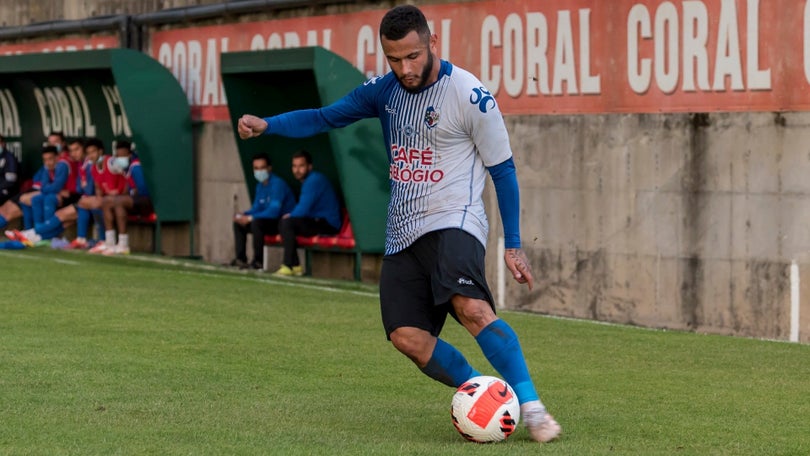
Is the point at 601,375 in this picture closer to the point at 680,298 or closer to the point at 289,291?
the point at 680,298

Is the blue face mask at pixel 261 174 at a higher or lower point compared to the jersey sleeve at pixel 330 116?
lower

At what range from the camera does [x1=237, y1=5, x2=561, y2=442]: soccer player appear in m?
6.51

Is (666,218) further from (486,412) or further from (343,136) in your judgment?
(486,412)

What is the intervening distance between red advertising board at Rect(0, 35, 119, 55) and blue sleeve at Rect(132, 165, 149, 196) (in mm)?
2291

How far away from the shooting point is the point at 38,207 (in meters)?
22.0

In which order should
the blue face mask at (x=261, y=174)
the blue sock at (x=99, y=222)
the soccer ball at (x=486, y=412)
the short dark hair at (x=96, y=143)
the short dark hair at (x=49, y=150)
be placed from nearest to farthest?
the soccer ball at (x=486, y=412), the blue face mask at (x=261, y=174), the blue sock at (x=99, y=222), the short dark hair at (x=96, y=143), the short dark hair at (x=49, y=150)

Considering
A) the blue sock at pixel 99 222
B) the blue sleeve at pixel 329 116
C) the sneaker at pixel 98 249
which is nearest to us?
the blue sleeve at pixel 329 116

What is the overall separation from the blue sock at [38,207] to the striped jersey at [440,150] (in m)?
16.0

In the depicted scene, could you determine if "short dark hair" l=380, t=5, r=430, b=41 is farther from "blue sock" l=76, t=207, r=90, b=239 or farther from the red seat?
"blue sock" l=76, t=207, r=90, b=239

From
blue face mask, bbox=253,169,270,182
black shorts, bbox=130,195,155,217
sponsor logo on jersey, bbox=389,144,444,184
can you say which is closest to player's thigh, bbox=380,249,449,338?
sponsor logo on jersey, bbox=389,144,444,184

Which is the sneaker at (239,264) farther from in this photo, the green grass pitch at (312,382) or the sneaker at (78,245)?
the green grass pitch at (312,382)

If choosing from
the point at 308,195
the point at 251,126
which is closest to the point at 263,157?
the point at 308,195

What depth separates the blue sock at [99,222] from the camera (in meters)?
20.2

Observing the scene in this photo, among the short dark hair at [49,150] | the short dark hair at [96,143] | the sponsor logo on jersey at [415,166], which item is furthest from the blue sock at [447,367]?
the short dark hair at [49,150]
